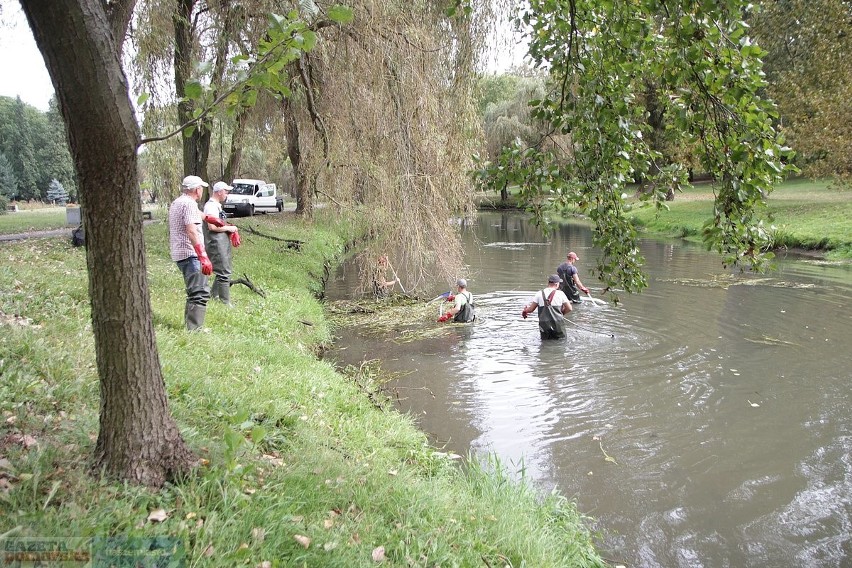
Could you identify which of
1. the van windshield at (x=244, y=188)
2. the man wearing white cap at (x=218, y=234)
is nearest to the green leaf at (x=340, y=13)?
the man wearing white cap at (x=218, y=234)

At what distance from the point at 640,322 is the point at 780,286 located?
6.04m

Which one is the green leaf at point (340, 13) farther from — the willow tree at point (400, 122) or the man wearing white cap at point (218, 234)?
the willow tree at point (400, 122)

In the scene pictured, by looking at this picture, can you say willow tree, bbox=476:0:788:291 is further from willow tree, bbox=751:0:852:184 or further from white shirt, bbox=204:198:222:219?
willow tree, bbox=751:0:852:184

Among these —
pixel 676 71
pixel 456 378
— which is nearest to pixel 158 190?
pixel 456 378

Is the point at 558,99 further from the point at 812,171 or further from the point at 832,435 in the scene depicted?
the point at 812,171

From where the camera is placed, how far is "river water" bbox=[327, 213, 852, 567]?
4.92m

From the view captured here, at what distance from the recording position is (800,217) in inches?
974

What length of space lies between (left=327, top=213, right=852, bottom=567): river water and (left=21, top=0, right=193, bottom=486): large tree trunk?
341 centimetres

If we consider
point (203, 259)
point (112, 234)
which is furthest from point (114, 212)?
point (203, 259)

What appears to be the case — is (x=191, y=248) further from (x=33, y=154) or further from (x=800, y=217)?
(x=33, y=154)

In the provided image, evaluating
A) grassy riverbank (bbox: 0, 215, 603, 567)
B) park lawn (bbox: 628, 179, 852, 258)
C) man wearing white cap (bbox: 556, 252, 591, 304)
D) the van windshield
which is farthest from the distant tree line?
grassy riverbank (bbox: 0, 215, 603, 567)

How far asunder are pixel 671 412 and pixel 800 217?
71.7 feet

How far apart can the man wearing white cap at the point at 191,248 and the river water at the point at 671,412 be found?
2.77m

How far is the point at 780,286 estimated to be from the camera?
15328mm
